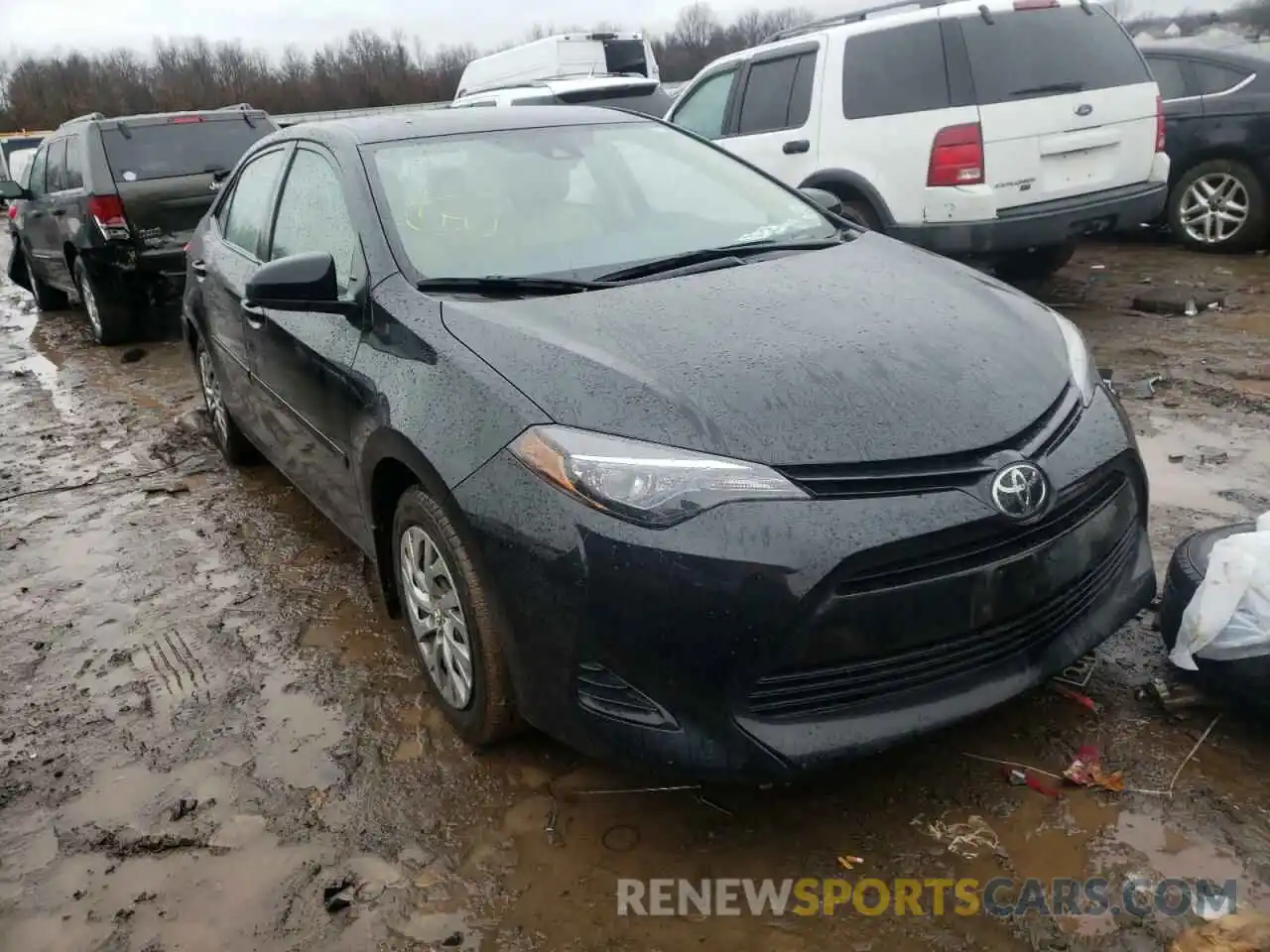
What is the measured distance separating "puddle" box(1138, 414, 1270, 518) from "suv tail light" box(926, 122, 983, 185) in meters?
→ 1.93

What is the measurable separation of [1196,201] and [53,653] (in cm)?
838

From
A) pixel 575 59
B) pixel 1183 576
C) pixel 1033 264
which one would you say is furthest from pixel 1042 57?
pixel 575 59

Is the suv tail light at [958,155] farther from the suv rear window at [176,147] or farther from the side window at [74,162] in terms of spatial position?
the side window at [74,162]

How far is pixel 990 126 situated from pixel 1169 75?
11.0 ft

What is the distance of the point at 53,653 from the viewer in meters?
3.60

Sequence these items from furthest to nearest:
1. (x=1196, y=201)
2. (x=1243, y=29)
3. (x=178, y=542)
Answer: (x=1243, y=29) < (x=1196, y=201) < (x=178, y=542)

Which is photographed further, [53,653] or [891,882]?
[53,653]

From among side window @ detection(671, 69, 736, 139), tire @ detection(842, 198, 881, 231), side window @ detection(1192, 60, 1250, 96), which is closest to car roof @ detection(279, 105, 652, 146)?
tire @ detection(842, 198, 881, 231)

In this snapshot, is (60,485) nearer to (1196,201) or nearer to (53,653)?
(53,653)

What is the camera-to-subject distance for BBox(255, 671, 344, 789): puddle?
282cm

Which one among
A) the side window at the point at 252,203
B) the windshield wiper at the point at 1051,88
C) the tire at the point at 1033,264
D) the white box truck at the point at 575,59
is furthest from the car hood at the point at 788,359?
the white box truck at the point at 575,59

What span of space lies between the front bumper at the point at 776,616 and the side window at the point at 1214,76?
7.19 metres

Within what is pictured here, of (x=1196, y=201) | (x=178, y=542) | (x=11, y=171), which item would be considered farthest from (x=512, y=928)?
(x=11, y=171)

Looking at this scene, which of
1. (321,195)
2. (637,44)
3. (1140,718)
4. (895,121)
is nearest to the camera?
(1140,718)
